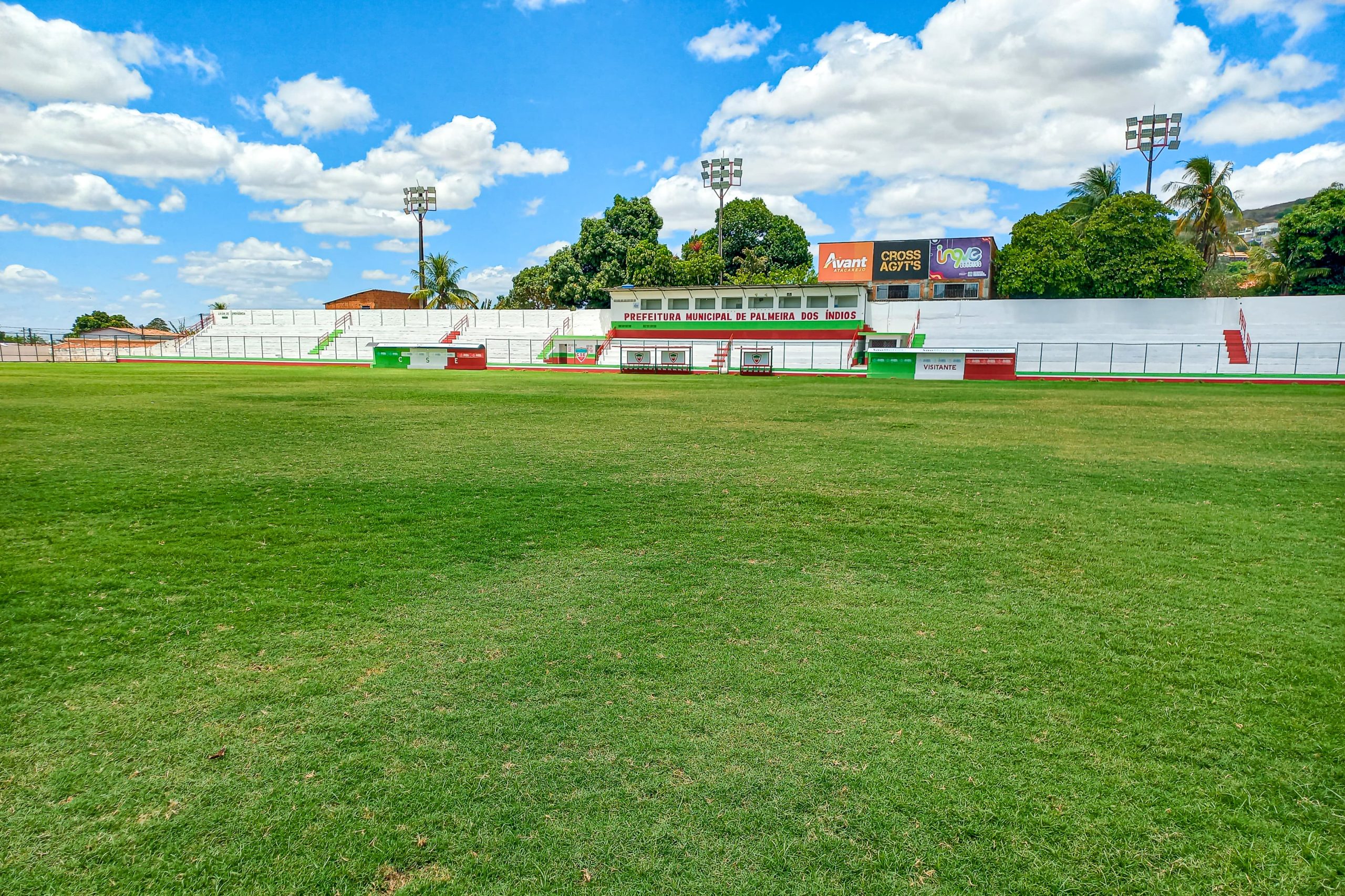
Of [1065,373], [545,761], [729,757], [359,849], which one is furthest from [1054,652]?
[1065,373]

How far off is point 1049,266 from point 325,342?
5470 centimetres

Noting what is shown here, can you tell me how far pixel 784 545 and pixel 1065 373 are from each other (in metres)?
39.2

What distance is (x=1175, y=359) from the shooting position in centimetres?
4275

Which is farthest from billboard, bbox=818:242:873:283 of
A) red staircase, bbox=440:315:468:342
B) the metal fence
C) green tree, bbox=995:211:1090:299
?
red staircase, bbox=440:315:468:342

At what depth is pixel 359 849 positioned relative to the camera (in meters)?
2.53

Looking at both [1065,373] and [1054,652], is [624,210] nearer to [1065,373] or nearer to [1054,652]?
[1065,373]

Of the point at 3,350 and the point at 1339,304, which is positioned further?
the point at 3,350

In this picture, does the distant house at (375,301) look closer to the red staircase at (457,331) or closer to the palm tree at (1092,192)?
the red staircase at (457,331)

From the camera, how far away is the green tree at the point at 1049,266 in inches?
1886

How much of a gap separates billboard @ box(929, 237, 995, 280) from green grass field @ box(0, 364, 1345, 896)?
54489 mm

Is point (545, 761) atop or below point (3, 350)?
below

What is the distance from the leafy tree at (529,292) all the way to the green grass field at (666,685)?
6939 centimetres

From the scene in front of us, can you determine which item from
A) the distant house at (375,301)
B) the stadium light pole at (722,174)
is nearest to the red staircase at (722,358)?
the stadium light pole at (722,174)

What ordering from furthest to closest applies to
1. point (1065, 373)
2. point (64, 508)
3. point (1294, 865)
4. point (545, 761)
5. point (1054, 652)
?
point (1065, 373), point (64, 508), point (1054, 652), point (545, 761), point (1294, 865)
